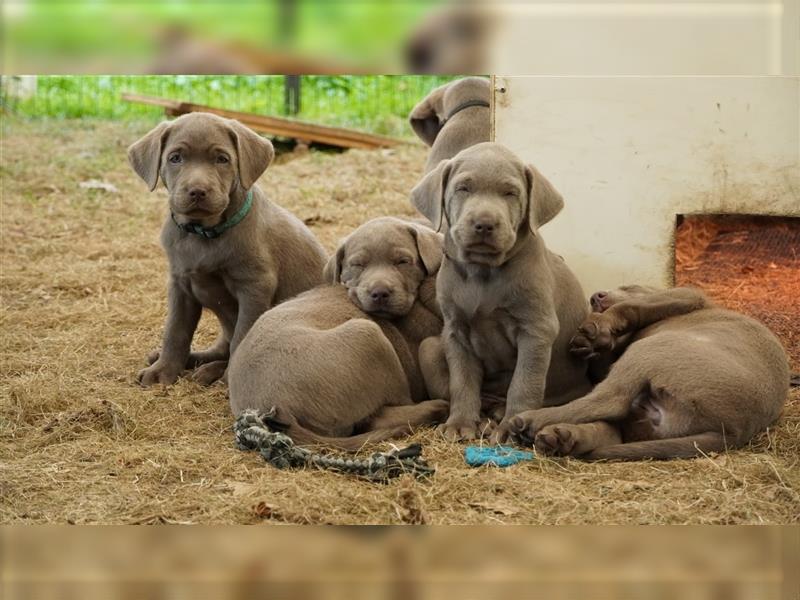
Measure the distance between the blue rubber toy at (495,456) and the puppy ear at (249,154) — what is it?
2.20 meters

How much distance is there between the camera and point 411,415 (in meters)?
5.70

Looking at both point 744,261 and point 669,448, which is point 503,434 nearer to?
point 669,448

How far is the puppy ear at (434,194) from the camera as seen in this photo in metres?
5.68

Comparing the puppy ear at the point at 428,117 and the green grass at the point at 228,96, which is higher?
the green grass at the point at 228,96

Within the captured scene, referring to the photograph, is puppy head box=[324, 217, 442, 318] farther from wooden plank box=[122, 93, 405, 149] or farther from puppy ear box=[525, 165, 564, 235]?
wooden plank box=[122, 93, 405, 149]

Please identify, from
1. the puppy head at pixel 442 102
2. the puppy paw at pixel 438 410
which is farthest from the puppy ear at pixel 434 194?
the puppy head at pixel 442 102

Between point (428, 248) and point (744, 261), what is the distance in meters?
2.82

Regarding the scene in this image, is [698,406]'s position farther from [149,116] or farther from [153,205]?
[149,116]

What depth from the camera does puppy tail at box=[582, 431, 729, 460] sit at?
5035mm

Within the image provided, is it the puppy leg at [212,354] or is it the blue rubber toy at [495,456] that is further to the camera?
the puppy leg at [212,354]

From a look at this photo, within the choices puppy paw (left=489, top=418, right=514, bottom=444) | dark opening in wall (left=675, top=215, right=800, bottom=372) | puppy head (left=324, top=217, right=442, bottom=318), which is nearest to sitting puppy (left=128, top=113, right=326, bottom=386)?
puppy head (left=324, top=217, right=442, bottom=318)

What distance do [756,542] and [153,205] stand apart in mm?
8438

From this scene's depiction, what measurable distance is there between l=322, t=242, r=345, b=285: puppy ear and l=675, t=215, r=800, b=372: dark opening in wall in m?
2.62

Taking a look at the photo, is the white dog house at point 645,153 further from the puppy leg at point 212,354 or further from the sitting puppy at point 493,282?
the puppy leg at point 212,354
